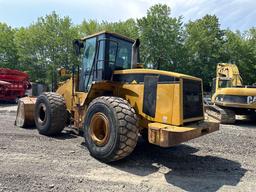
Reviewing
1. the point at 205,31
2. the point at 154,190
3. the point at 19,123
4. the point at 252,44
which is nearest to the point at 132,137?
the point at 154,190

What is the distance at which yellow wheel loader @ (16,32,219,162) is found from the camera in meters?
5.23

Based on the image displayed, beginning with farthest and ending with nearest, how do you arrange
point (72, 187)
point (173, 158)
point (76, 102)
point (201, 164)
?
point (76, 102), point (173, 158), point (201, 164), point (72, 187)

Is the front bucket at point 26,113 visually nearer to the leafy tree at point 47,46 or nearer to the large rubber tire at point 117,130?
the large rubber tire at point 117,130

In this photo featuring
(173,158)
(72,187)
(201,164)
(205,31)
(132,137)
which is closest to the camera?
(72,187)

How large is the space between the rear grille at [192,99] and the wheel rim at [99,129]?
1.57m

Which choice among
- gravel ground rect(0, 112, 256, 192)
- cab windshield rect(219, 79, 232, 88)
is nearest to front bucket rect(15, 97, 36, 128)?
gravel ground rect(0, 112, 256, 192)

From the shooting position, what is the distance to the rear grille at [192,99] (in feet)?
17.8

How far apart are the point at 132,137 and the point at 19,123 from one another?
5.36 m

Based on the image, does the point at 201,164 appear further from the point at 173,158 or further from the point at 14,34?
the point at 14,34

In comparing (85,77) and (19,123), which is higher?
(85,77)

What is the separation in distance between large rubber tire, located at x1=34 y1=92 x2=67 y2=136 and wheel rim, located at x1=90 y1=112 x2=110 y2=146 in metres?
1.81

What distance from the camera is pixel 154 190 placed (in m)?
4.39

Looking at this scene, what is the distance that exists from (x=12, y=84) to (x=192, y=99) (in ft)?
51.3

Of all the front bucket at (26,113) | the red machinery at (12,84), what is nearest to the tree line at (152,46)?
the red machinery at (12,84)
